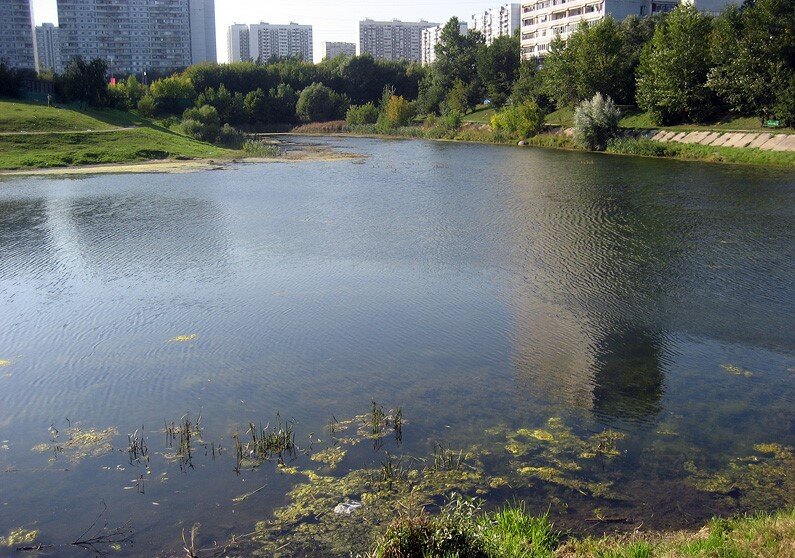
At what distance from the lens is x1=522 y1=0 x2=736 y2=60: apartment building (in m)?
77.6

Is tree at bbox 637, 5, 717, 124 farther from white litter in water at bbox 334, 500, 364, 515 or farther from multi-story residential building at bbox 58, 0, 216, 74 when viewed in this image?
multi-story residential building at bbox 58, 0, 216, 74

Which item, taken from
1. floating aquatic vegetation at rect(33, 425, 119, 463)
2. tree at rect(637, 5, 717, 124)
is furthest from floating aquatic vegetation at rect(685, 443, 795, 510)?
tree at rect(637, 5, 717, 124)

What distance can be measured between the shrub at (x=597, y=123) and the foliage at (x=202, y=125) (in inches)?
1065

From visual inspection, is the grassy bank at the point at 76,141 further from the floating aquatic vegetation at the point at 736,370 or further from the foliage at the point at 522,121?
the floating aquatic vegetation at the point at 736,370

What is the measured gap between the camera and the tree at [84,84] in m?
58.4

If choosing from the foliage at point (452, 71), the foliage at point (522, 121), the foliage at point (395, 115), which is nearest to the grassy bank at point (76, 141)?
the foliage at point (522, 121)

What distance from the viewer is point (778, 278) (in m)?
15.6

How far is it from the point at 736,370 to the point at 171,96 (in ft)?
258

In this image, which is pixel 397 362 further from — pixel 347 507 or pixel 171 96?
pixel 171 96

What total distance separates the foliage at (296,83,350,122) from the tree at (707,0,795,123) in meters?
56.7

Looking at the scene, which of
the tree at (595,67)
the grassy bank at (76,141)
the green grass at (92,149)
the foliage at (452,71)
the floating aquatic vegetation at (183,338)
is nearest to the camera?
the floating aquatic vegetation at (183,338)

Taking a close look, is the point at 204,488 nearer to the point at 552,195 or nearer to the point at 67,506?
the point at 67,506

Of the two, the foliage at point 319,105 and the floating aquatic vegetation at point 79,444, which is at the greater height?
the foliage at point 319,105

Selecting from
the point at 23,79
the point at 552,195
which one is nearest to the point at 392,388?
the point at 552,195
